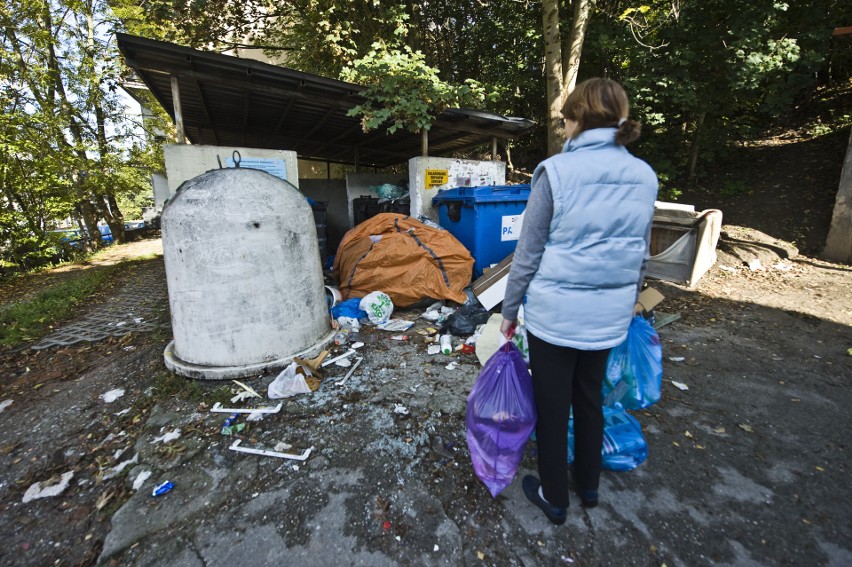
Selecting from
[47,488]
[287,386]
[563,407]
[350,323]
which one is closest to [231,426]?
[287,386]

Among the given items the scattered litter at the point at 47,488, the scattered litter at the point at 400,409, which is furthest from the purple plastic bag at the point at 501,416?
the scattered litter at the point at 47,488

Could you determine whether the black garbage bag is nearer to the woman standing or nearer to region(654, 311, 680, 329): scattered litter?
region(654, 311, 680, 329): scattered litter

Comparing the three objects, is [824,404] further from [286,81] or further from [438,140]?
[438,140]

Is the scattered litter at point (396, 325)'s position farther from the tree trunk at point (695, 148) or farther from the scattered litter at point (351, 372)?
the tree trunk at point (695, 148)

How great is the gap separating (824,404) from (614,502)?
209 centimetres

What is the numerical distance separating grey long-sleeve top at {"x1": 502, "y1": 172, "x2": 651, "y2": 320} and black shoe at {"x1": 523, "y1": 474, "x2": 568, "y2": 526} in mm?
888

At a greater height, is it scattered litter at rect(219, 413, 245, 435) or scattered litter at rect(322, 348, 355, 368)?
scattered litter at rect(322, 348, 355, 368)

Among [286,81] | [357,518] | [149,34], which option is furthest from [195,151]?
[149,34]

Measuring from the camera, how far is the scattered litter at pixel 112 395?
294 centimetres

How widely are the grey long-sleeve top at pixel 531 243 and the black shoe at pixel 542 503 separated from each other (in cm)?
89

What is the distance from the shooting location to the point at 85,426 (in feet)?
8.64

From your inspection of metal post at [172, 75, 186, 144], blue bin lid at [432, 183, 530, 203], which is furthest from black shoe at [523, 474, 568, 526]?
metal post at [172, 75, 186, 144]

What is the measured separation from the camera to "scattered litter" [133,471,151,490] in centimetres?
204

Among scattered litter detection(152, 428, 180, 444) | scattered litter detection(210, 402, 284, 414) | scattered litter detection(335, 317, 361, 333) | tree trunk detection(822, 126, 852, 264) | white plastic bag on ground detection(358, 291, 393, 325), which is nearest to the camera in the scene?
scattered litter detection(152, 428, 180, 444)
